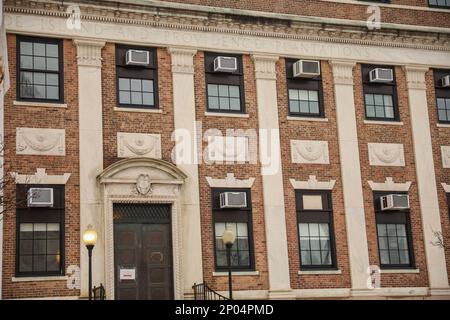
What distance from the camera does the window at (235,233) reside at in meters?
21.0

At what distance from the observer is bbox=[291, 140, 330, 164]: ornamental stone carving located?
2238 cm

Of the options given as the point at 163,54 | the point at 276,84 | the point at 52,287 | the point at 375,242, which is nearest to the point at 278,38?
the point at 276,84

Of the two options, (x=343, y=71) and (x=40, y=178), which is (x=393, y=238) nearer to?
(x=343, y=71)

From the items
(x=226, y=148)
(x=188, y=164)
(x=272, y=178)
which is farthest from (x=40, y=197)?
(x=272, y=178)

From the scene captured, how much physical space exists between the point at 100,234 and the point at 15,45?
5577 mm

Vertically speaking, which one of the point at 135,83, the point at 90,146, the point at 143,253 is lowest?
the point at 143,253

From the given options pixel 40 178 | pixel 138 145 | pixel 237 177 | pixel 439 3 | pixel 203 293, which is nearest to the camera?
pixel 40 178

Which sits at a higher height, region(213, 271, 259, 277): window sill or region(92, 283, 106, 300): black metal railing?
region(213, 271, 259, 277): window sill

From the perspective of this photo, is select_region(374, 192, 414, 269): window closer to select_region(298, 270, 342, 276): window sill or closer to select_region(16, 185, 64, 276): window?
select_region(298, 270, 342, 276): window sill

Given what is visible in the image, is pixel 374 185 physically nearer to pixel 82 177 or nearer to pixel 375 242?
pixel 375 242

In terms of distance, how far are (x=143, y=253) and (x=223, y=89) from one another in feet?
17.9

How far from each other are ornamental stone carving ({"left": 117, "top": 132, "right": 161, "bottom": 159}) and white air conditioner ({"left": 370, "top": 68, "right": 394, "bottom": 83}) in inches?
286

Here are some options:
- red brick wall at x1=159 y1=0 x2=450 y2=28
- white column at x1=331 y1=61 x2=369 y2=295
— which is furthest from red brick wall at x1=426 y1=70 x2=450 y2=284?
white column at x1=331 y1=61 x2=369 y2=295

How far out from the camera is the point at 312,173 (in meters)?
22.4
